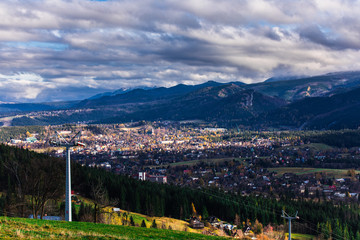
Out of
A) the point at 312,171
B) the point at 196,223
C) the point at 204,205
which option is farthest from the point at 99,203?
the point at 312,171

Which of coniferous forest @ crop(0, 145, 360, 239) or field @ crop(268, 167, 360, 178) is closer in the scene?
coniferous forest @ crop(0, 145, 360, 239)

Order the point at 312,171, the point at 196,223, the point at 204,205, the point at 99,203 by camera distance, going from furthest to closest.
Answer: the point at 312,171, the point at 204,205, the point at 196,223, the point at 99,203

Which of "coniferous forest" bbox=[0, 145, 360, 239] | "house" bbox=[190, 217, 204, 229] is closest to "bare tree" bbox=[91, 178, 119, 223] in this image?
"coniferous forest" bbox=[0, 145, 360, 239]

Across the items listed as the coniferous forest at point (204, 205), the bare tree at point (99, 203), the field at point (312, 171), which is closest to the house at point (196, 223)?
the coniferous forest at point (204, 205)

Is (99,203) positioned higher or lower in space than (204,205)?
higher

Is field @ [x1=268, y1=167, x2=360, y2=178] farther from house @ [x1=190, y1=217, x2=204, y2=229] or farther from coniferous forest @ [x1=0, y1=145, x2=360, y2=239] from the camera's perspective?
house @ [x1=190, y1=217, x2=204, y2=229]

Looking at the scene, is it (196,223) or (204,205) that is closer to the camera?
(196,223)

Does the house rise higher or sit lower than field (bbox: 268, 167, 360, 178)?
higher

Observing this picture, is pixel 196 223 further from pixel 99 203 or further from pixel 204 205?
pixel 99 203

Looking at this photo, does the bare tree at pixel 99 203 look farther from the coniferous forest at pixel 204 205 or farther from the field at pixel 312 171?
the field at pixel 312 171

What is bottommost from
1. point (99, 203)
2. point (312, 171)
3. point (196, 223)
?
point (312, 171)

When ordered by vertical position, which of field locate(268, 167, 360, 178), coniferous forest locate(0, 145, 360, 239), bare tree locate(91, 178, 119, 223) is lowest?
field locate(268, 167, 360, 178)
